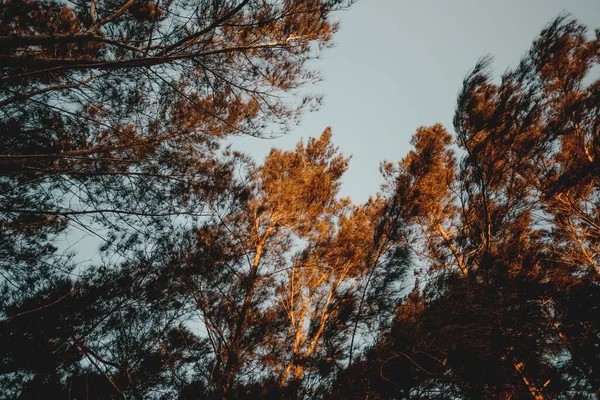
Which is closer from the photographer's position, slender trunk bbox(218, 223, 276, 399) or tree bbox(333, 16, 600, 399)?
tree bbox(333, 16, 600, 399)

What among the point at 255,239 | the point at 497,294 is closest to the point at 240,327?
the point at 255,239

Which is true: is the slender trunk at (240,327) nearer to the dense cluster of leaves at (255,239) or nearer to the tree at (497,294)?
the dense cluster of leaves at (255,239)

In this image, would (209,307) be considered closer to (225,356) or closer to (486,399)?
(225,356)

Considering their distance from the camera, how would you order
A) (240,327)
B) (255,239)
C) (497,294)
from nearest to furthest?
(497,294), (240,327), (255,239)

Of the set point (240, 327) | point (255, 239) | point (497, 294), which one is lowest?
point (497, 294)

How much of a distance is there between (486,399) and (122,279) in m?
4.22

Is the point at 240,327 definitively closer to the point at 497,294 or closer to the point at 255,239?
the point at 255,239

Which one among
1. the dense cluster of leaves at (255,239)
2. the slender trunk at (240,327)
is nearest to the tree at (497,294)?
the dense cluster of leaves at (255,239)

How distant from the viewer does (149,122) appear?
4.09m

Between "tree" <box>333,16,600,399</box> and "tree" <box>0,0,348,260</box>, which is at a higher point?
"tree" <box>0,0,348,260</box>

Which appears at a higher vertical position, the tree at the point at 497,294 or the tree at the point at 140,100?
the tree at the point at 140,100

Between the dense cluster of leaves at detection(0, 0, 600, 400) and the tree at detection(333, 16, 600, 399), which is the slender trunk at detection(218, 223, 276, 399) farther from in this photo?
the tree at detection(333, 16, 600, 399)

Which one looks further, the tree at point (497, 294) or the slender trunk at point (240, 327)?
the slender trunk at point (240, 327)

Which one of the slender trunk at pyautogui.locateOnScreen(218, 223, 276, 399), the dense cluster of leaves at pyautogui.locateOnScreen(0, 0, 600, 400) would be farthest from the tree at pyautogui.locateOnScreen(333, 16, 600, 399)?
the slender trunk at pyautogui.locateOnScreen(218, 223, 276, 399)
